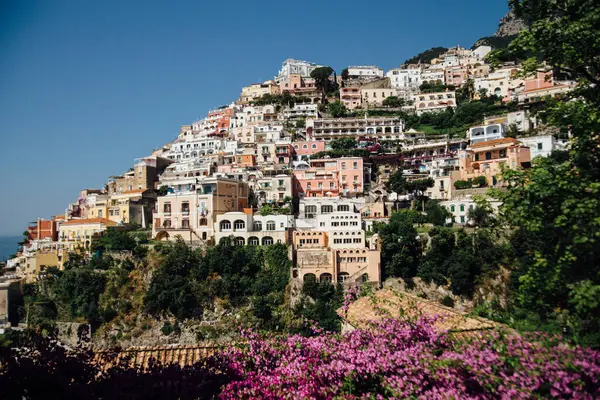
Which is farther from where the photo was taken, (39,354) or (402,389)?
(39,354)

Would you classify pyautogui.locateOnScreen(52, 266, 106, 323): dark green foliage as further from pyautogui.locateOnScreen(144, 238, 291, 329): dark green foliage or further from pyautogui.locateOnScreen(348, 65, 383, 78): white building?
pyautogui.locateOnScreen(348, 65, 383, 78): white building

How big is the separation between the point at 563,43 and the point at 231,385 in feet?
30.3

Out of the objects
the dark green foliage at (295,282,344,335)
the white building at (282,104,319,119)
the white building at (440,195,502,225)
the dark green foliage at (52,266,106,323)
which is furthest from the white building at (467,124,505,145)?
the dark green foliage at (52,266,106,323)

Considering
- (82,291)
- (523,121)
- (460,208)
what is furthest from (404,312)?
(523,121)

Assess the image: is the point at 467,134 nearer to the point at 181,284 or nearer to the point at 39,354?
the point at 181,284

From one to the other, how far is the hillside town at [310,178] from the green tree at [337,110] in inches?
29.8

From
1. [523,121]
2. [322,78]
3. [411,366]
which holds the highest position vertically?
[322,78]

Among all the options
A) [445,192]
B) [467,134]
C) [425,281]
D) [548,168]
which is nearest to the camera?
[548,168]

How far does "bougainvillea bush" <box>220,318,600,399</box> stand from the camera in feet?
19.1

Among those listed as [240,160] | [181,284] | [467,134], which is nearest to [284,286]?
[181,284]

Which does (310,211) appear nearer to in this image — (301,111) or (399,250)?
(399,250)

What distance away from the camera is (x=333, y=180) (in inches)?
1770

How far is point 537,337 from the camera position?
6.83m

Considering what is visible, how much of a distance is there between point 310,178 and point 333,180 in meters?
2.39
